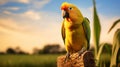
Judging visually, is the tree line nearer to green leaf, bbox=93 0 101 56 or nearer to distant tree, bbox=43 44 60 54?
distant tree, bbox=43 44 60 54

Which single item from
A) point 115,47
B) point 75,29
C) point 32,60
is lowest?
point 32,60

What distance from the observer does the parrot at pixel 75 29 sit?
6.76 feet

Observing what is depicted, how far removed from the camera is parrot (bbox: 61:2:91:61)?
6.76 ft

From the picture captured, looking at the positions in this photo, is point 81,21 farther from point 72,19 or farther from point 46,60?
point 46,60

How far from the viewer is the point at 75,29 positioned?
206cm

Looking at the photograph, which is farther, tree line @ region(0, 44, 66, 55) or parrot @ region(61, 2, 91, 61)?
tree line @ region(0, 44, 66, 55)

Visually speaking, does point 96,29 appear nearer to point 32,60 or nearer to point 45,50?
point 45,50

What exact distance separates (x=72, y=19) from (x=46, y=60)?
2.17 feet

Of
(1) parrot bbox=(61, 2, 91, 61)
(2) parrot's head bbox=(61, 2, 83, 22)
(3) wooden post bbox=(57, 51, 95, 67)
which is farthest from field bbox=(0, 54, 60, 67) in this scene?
(3) wooden post bbox=(57, 51, 95, 67)

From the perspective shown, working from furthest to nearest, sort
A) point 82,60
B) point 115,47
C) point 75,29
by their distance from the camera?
point 115,47 → point 75,29 → point 82,60

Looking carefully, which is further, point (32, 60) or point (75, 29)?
point (32, 60)

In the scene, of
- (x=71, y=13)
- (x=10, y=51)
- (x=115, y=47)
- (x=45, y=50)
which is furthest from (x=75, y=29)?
(x=10, y=51)

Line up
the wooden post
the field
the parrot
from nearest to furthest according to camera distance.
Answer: the wooden post < the parrot < the field

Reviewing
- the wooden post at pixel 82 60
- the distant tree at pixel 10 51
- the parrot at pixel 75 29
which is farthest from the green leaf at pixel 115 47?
the distant tree at pixel 10 51
